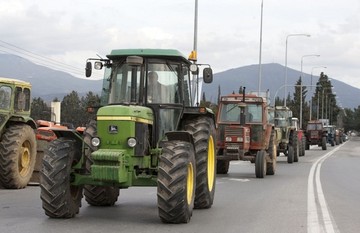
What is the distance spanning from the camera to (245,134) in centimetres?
1958

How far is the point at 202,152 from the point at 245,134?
9.27 metres

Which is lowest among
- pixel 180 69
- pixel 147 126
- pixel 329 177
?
pixel 329 177

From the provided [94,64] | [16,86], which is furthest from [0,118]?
[94,64]

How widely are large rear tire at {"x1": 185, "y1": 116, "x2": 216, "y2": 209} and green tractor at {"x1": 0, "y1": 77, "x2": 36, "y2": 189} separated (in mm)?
4998

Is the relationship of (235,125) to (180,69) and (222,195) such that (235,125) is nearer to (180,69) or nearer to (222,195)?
(222,195)

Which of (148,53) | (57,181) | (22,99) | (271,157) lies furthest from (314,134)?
(57,181)

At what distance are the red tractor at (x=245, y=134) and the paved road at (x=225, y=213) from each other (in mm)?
3286

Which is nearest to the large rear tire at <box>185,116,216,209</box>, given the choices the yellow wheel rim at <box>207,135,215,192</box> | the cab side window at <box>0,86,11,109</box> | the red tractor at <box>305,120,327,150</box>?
the yellow wheel rim at <box>207,135,215,192</box>

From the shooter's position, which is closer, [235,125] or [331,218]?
[331,218]

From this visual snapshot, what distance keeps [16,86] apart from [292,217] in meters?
7.51

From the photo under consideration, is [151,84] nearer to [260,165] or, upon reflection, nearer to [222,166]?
[260,165]

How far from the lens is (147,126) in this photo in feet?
31.3

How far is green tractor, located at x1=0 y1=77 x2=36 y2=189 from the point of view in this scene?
13750mm

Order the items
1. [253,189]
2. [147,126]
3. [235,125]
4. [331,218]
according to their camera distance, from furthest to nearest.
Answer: [235,125] < [253,189] < [331,218] < [147,126]
